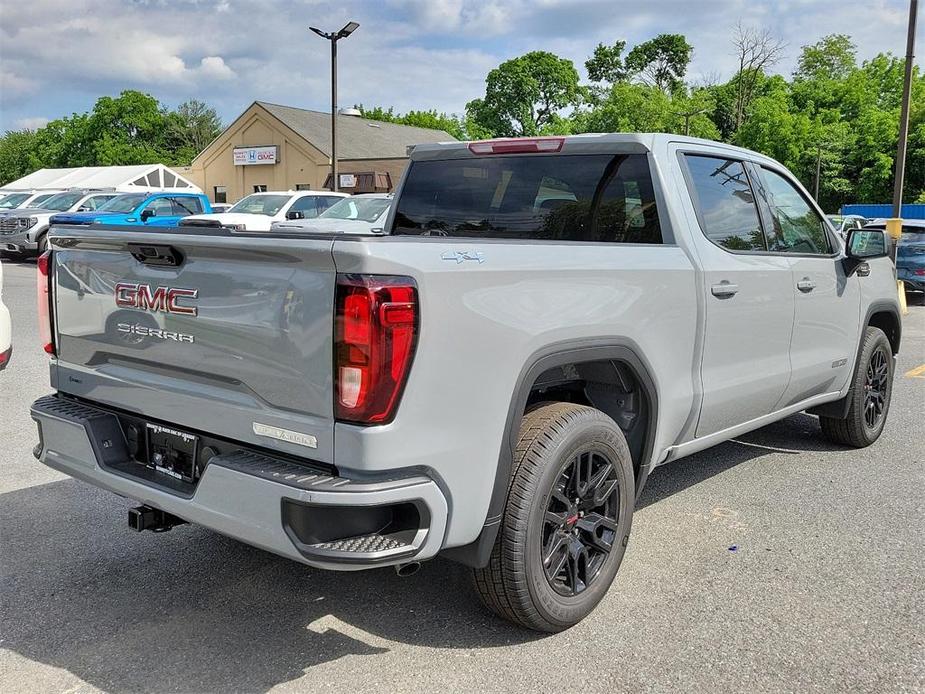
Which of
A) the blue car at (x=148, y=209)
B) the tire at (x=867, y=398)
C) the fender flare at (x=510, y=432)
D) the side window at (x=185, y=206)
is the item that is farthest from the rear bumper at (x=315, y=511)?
the side window at (x=185, y=206)

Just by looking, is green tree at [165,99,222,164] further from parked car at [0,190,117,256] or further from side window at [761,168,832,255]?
side window at [761,168,832,255]

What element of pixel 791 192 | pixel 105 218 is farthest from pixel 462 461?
pixel 105 218

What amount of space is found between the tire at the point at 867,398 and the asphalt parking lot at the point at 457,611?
2.85 feet

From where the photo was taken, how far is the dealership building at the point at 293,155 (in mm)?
46125

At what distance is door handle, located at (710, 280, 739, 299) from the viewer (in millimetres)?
3834

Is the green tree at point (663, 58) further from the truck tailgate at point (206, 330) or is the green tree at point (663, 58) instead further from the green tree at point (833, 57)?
the truck tailgate at point (206, 330)

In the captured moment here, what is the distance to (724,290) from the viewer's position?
153 inches

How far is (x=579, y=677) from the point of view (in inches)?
113

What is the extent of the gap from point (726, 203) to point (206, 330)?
8.85 ft

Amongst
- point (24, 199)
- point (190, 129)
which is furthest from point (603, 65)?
point (24, 199)

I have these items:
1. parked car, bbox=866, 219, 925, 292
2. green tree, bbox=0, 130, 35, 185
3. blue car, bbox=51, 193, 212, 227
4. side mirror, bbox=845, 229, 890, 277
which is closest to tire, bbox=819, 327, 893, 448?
side mirror, bbox=845, 229, 890, 277

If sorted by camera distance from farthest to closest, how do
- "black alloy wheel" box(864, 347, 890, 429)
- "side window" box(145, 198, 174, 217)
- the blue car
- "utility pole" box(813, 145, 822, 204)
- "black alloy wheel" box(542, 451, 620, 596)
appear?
"utility pole" box(813, 145, 822, 204) → "side window" box(145, 198, 174, 217) → the blue car → "black alloy wheel" box(864, 347, 890, 429) → "black alloy wheel" box(542, 451, 620, 596)

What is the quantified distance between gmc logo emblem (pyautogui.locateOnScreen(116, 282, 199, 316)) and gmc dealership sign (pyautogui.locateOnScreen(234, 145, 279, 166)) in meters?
48.0

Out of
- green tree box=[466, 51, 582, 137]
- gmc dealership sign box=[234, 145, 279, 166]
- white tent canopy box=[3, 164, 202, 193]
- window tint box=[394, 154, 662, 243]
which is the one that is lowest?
window tint box=[394, 154, 662, 243]
